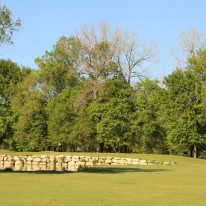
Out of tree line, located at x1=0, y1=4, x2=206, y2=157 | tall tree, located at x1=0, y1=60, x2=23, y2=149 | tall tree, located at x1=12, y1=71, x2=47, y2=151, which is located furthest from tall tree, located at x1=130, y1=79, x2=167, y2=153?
tall tree, located at x1=0, y1=60, x2=23, y2=149

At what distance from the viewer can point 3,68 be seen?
228 feet

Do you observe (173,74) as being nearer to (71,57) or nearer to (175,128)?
(175,128)

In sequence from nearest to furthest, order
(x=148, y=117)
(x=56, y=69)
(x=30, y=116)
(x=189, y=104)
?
(x=189, y=104) < (x=148, y=117) < (x=30, y=116) < (x=56, y=69)

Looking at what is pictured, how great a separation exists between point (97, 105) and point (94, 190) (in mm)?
41416

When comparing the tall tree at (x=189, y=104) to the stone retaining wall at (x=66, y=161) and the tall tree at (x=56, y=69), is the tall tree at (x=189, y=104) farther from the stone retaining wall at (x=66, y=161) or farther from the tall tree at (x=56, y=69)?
the tall tree at (x=56, y=69)

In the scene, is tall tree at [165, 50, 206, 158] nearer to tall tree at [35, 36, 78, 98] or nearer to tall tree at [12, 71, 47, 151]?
tall tree at [35, 36, 78, 98]

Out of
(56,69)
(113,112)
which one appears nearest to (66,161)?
(113,112)

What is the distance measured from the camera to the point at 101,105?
57875mm

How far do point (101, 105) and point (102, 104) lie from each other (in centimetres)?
24

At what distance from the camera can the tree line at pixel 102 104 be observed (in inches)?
2178

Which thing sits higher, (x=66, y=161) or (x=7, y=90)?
(x=7, y=90)

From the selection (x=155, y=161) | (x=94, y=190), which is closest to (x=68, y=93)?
(x=155, y=161)

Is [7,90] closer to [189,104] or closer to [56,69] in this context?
[56,69]

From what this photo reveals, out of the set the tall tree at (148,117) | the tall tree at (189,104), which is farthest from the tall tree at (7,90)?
the tall tree at (189,104)
